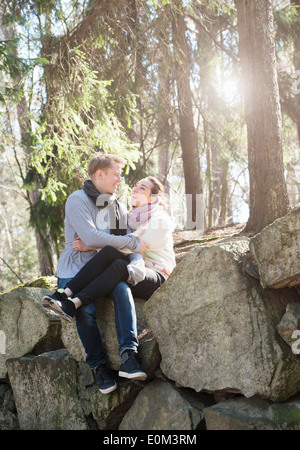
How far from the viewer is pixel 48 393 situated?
3.58 metres

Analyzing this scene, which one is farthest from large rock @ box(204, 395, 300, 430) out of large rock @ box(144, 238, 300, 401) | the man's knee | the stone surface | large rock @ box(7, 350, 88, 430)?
large rock @ box(7, 350, 88, 430)

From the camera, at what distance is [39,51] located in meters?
6.46

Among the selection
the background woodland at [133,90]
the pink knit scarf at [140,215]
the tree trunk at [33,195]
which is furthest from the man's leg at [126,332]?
the tree trunk at [33,195]

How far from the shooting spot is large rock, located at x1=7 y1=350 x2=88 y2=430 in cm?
342

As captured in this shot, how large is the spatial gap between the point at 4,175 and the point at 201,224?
16.0 meters

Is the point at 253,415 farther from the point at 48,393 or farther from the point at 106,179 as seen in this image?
the point at 106,179

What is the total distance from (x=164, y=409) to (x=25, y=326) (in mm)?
1815

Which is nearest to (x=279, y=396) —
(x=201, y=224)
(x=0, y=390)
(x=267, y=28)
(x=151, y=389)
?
(x=151, y=389)

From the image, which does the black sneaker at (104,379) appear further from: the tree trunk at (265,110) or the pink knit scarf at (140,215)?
the tree trunk at (265,110)

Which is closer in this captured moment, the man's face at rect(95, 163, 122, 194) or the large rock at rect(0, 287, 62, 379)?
the man's face at rect(95, 163, 122, 194)

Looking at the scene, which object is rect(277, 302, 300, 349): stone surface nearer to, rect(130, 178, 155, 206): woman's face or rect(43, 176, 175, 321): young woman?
rect(43, 176, 175, 321): young woman
